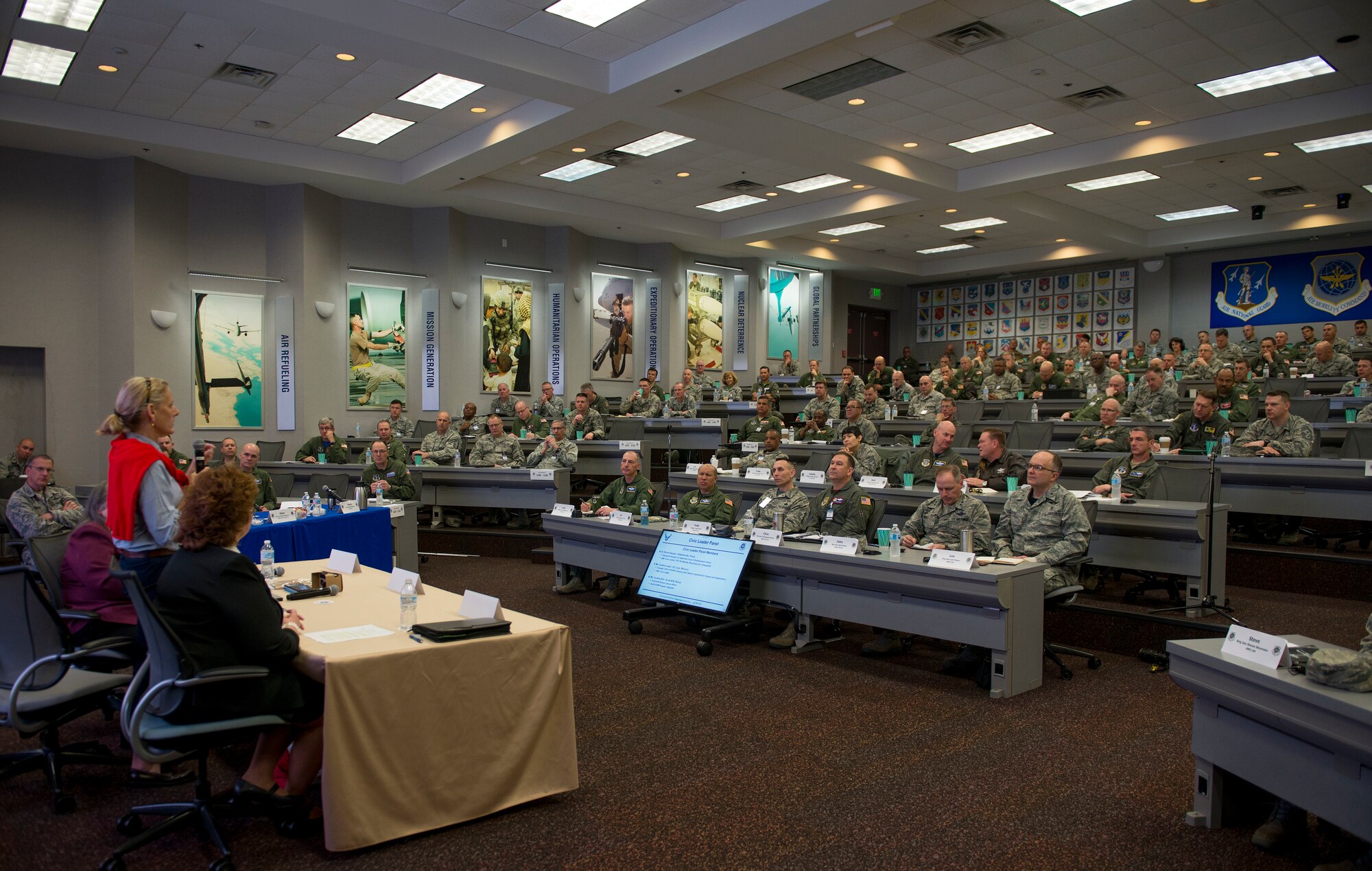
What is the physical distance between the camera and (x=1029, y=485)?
5.29 metres

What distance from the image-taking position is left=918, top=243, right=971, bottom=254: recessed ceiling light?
659 inches

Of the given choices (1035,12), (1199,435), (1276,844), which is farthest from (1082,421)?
(1276,844)

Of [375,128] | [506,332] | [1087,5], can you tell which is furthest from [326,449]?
[1087,5]

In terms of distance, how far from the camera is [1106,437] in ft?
26.2

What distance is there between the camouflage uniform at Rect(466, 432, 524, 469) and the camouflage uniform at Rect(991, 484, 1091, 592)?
566 centimetres

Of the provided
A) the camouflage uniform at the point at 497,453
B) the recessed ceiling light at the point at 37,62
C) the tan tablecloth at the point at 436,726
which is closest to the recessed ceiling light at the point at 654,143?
the camouflage uniform at the point at 497,453

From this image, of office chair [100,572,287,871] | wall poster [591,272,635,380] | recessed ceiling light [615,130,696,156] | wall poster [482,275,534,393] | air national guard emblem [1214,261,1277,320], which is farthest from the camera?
air national guard emblem [1214,261,1277,320]

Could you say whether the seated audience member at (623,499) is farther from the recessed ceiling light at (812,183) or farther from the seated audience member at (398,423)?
the recessed ceiling light at (812,183)

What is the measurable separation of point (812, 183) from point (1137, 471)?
7.01m

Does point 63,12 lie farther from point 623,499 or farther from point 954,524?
point 954,524

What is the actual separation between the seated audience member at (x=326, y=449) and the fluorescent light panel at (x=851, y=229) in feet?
27.5

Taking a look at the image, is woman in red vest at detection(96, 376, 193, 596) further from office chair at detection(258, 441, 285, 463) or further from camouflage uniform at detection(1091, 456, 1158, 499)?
office chair at detection(258, 441, 285, 463)

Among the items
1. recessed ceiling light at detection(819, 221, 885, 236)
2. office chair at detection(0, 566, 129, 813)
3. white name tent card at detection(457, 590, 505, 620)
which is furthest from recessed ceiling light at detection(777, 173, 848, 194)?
office chair at detection(0, 566, 129, 813)

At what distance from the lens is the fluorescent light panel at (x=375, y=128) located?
9602 millimetres
